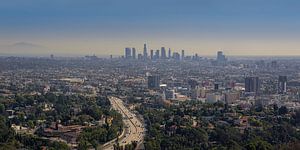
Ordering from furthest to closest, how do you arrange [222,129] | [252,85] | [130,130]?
[252,85], [130,130], [222,129]

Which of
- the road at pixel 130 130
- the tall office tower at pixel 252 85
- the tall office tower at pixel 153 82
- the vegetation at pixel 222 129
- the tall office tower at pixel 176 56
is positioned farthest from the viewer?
the tall office tower at pixel 176 56

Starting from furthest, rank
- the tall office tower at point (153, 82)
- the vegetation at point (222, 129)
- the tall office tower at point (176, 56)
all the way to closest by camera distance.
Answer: the tall office tower at point (176, 56)
the tall office tower at point (153, 82)
the vegetation at point (222, 129)

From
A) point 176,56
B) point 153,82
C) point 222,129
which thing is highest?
point 222,129

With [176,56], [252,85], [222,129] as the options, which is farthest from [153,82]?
[176,56]

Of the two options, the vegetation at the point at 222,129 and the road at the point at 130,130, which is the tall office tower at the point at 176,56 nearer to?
the road at the point at 130,130

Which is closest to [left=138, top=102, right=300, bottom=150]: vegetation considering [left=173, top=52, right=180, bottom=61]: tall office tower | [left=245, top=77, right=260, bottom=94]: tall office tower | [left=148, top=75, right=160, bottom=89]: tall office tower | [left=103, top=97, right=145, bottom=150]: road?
[left=103, top=97, right=145, bottom=150]: road

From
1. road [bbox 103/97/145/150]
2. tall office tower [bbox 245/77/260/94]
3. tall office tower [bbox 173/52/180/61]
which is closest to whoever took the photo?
road [bbox 103/97/145/150]

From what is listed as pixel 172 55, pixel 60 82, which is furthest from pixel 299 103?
pixel 172 55

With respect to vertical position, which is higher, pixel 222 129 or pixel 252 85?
pixel 222 129

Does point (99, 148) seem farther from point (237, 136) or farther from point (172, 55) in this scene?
point (172, 55)

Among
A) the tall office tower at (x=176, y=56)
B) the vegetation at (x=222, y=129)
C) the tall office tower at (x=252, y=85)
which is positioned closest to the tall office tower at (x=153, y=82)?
the tall office tower at (x=252, y=85)

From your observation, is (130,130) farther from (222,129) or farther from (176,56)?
(176,56)

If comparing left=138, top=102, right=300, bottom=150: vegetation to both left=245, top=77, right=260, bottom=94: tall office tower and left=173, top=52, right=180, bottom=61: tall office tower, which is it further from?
left=173, top=52, right=180, bottom=61: tall office tower
